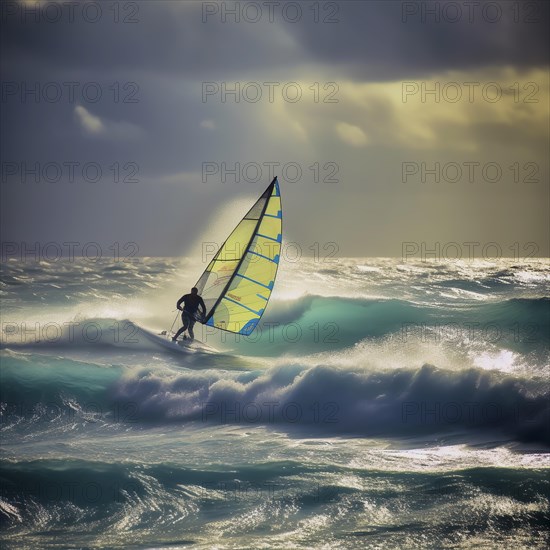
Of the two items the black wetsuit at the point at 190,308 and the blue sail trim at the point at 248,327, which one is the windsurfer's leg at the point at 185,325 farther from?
the blue sail trim at the point at 248,327

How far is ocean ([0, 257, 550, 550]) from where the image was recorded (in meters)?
9.79

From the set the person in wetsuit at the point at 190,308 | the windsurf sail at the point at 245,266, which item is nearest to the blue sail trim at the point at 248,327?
the windsurf sail at the point at 245,266

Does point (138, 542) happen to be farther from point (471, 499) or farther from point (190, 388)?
point (190, 388)

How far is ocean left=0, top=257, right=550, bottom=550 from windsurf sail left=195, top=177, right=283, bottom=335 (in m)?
1.16

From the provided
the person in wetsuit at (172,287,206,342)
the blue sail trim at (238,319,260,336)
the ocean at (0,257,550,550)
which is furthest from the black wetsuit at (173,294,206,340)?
the blue sail trim at (238,319,260,336)

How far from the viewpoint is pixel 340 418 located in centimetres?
1468

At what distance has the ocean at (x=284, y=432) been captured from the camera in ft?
32.1

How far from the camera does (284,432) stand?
1381cm

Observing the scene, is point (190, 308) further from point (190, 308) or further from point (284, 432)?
point (284, 432)

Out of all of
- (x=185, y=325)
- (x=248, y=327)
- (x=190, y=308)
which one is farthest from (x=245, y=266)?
(x=185, y=325)

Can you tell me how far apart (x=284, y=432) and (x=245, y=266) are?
7.18 m

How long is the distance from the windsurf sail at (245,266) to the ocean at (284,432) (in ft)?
3.80

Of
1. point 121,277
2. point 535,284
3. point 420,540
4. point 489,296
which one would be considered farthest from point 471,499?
point 121,277

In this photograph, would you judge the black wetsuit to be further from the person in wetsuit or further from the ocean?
the ocean
